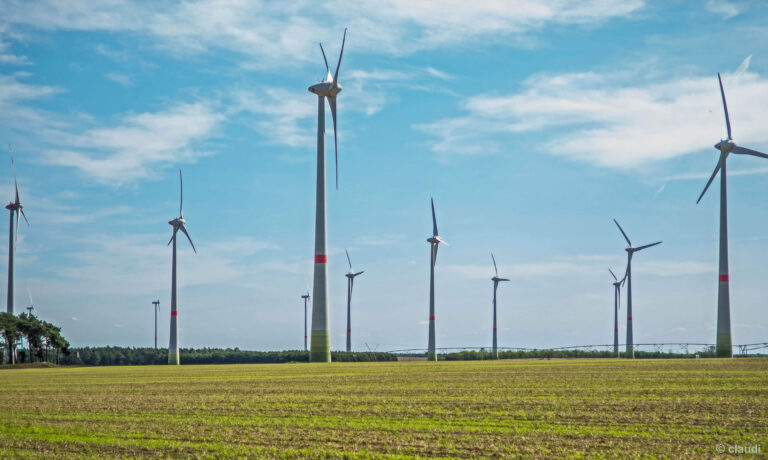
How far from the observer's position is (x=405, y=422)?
20188 mm

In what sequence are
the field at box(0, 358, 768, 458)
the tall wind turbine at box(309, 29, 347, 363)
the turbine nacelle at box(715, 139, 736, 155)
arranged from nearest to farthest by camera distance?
1. the field at box(0, 358, 768, 458)
2. the tall wind turbine at box(309, 29, 347, 363)
3. the turbine nacelle at box(715, 139, 736, 155)

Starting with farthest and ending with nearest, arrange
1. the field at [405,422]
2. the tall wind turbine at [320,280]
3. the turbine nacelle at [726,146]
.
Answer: the turbine nacelle at [726,146] < the tall wind turbine at [320,280] < the field at [405,422]

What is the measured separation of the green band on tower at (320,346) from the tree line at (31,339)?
5968 cm

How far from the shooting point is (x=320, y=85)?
82.2 meters

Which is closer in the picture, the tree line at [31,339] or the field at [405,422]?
the field at [405,422]

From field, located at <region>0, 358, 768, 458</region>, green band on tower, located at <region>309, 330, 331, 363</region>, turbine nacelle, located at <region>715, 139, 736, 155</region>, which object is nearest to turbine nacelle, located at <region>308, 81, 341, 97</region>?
green band on tower, located at <region>309, 330, 331, 363</region>

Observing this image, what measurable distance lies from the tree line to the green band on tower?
59.7 metres

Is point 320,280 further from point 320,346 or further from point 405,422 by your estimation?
point 405,422

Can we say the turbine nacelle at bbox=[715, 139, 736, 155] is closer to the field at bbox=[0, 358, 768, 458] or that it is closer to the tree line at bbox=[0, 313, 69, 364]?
the field at bbox=[0, 358, 768, 458]

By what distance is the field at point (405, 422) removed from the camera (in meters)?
16.0

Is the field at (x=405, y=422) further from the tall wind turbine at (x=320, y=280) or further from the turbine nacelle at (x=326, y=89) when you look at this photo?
the turbine nacelle at (x=326, y=89)

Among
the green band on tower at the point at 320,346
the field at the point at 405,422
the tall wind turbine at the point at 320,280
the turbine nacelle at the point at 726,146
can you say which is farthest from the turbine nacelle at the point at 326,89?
the field at the point at 405,422

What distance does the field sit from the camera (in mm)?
16031

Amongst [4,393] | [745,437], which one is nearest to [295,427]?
[745,437]
